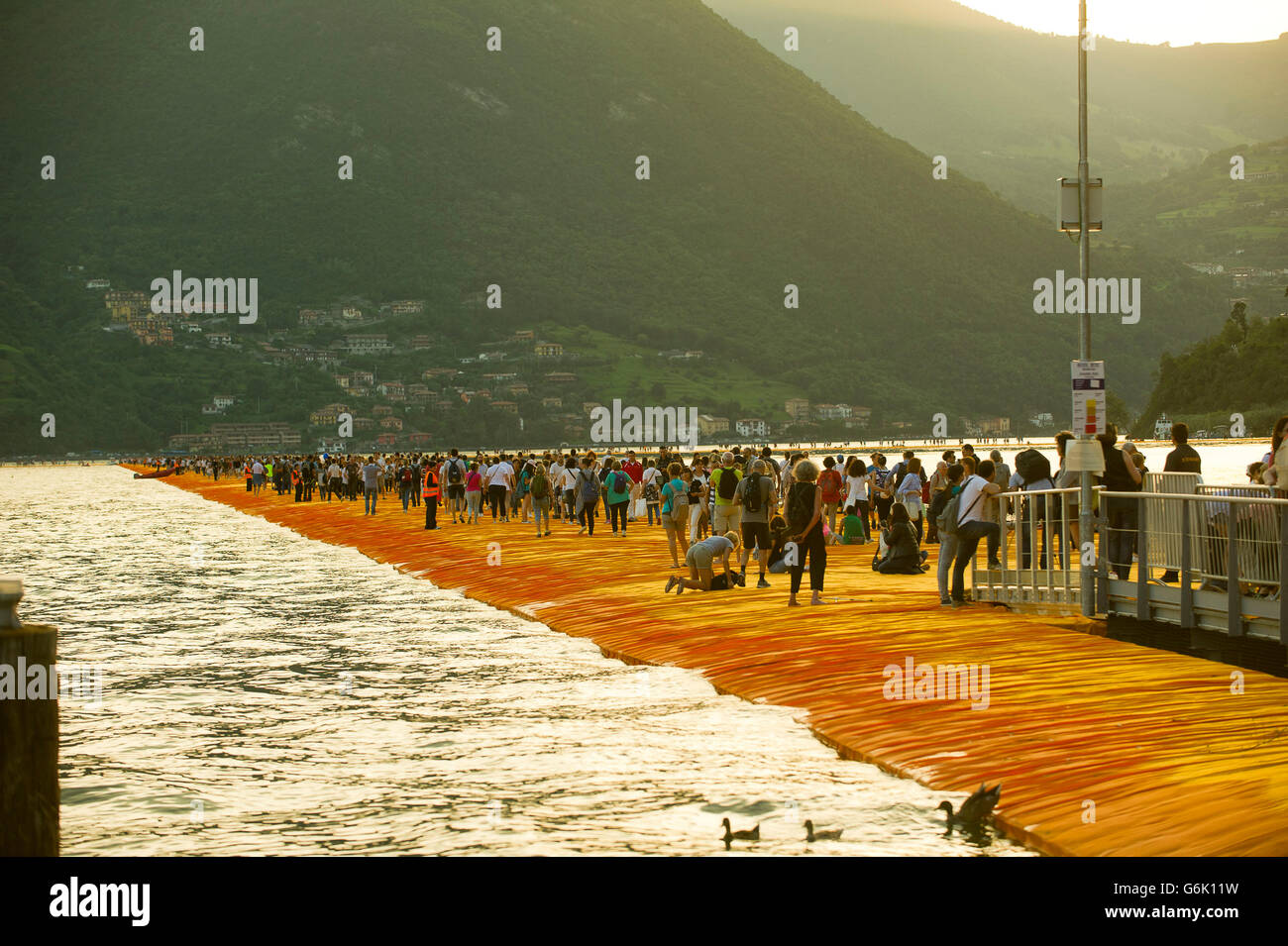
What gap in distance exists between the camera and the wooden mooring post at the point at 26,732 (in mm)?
5883

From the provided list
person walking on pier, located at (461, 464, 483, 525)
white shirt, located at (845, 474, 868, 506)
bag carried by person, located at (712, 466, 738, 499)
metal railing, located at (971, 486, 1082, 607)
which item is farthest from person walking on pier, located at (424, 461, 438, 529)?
metal railing, located at (971, 486, 1082, 607)

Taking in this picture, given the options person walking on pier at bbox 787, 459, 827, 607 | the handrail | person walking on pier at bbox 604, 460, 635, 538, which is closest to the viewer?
the handrail

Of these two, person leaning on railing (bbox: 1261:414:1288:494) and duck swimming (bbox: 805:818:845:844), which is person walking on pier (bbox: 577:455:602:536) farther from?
duck swimming (bbox: 805:818:845:844)

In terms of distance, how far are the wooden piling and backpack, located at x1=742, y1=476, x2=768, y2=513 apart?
40.7ft

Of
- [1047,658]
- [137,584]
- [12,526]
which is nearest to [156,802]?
[1047,658]

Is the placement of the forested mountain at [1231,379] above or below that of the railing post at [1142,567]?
above

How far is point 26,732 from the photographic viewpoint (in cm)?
606

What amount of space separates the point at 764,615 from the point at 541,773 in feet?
22.0

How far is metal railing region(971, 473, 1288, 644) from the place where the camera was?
37.0ft

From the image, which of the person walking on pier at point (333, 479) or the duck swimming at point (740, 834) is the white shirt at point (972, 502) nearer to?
the duck swimming at point (740, 834)

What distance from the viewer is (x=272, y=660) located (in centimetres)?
1619

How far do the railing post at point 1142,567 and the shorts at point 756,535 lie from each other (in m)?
6.21

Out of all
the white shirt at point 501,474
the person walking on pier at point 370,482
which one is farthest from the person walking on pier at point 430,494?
the person walking on pier at point 370,482

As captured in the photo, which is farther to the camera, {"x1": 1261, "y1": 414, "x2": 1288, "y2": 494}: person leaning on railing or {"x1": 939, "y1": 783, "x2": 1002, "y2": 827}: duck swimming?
{"x1": 1261, "y1": 414, "x2": 1288, "y2": 494}: person leaning on railing
